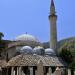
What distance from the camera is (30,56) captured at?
1396 inches

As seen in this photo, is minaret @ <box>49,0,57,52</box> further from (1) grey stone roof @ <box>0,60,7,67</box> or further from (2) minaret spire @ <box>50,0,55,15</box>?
(1) grey stone roof @ <box>0,60,7,67</box>

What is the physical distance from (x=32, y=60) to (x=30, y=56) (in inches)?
47.8

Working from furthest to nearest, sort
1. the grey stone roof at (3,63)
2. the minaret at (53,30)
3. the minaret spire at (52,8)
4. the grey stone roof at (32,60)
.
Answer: the minaret spire at (52,8)
the minaret at (53,30)
the grey stone roof at (3,63)
the grey stone roof at (32,60)

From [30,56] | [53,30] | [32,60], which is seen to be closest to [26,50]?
[30,56]

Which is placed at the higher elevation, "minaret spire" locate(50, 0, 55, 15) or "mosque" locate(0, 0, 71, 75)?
"minaret spire" locate(50, 0, 55, 15)

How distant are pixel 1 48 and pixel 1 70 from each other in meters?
9.69

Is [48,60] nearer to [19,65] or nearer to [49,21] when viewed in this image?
[19,65]

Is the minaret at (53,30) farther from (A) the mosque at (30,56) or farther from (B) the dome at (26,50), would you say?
(B) the dome at (26,50)

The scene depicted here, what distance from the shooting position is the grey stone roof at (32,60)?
3375 cm

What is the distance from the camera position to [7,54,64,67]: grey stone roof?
33.8 metres

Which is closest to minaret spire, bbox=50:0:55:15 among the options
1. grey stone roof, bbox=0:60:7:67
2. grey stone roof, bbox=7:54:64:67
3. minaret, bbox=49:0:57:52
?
minaret, bbox=49:0:57:52

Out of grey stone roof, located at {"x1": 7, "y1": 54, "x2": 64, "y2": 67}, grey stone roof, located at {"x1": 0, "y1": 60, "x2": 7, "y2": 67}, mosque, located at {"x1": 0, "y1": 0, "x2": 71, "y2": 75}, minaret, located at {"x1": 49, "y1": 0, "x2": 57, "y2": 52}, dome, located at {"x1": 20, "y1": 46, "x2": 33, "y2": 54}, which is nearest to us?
mosque, located at {"x1": 0, "y1": 0, "x2": 71, "y2": 75}

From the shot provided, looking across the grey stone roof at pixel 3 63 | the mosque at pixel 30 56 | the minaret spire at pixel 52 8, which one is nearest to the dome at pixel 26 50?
the mosque at pixel 30 56

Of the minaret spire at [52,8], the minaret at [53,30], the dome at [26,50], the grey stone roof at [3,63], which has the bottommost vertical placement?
the grey stone roof at [3,63]
